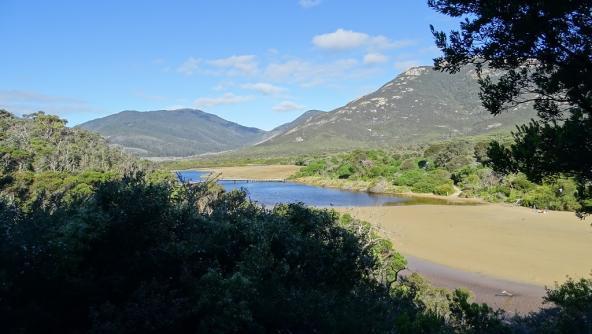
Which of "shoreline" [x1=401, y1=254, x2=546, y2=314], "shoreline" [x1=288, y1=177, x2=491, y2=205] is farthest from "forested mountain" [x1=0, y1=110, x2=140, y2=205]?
"shoreline" [x1=288, y1=177, x2=491, y2=205]

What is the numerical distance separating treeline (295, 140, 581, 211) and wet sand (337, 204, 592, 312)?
3.67 meters

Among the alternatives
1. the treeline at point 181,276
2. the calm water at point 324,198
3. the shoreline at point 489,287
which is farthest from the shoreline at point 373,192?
the treeline at point 181,276

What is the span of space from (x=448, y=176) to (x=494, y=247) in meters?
33.2

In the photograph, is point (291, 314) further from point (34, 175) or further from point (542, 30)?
point (34, 175)

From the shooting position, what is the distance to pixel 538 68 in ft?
23.9

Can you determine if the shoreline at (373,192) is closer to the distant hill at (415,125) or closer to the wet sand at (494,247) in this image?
the wet sand at (494,247)

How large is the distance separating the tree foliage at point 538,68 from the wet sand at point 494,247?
11.5 metres

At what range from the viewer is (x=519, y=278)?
69.2 ft

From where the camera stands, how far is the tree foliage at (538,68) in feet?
21.6

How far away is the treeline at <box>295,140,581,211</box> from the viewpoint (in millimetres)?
42000

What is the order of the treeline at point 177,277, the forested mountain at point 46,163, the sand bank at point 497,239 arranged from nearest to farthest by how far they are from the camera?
the treeline at point 177,277 < the forested mountain at point 46,163 < the sand bank at point 497,239

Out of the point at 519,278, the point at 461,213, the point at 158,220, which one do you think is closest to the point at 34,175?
the point at 158,220

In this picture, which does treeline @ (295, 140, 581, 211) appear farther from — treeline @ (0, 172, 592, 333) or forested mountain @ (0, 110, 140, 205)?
treeline @ (0, 172, 592, 333)

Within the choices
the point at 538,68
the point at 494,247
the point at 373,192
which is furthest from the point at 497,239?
the point at 373,192
